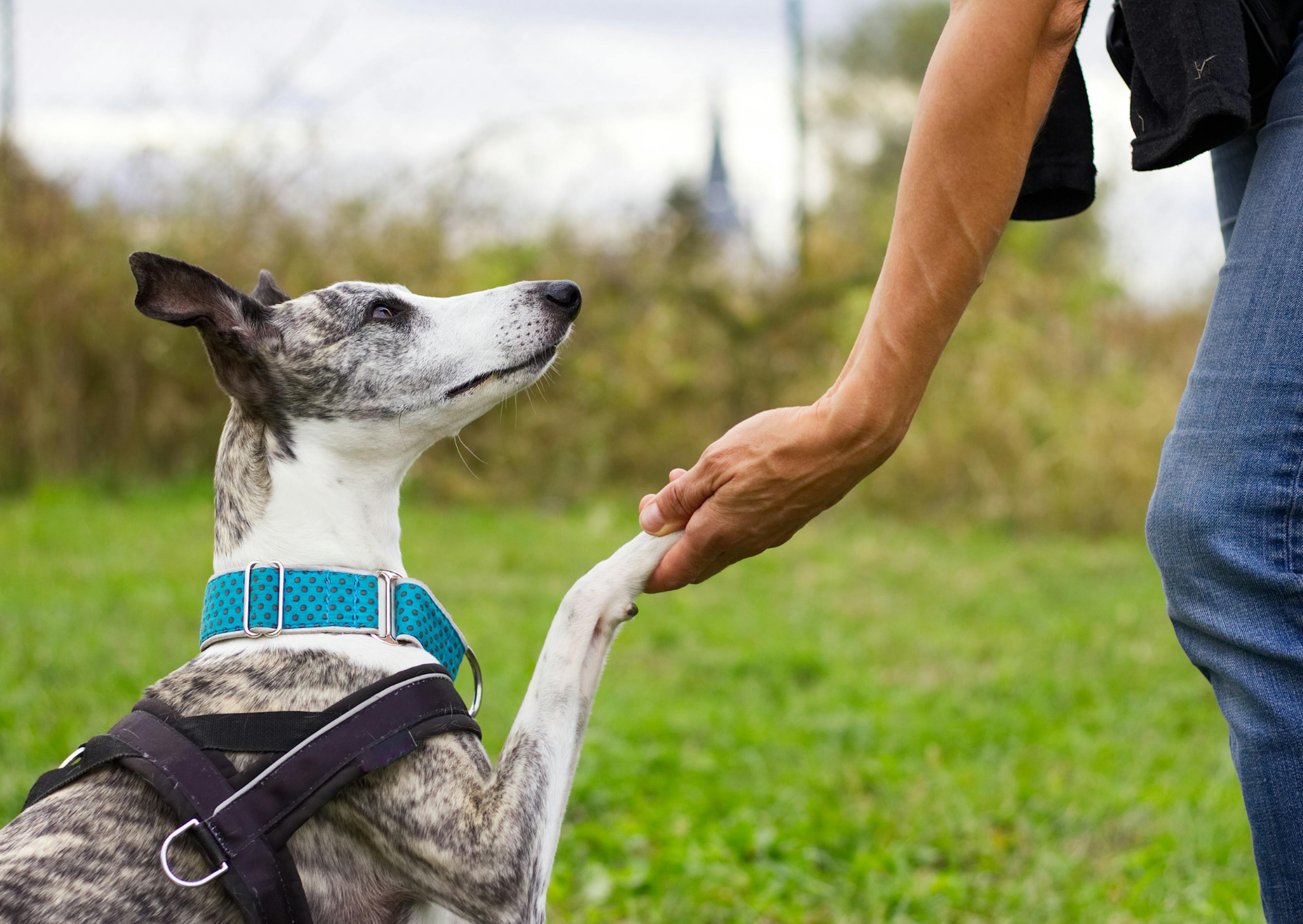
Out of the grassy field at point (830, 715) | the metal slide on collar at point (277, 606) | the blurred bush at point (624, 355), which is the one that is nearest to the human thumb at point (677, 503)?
the metal slide on collar at point (277, 606)

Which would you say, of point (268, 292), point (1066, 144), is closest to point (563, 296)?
point (268, 292)

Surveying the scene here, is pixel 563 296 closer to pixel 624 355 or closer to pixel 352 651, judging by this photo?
pixel 352 651

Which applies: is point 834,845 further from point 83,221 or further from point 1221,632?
point 83,221

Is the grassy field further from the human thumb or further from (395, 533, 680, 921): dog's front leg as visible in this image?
the human thumb

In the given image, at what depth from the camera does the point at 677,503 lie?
1.93 m

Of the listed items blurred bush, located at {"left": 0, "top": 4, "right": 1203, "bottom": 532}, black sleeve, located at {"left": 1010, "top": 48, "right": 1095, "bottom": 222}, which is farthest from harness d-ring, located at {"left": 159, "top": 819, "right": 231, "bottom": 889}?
blurred bush, located at {"left": 0, "top": 4, "right": 1203, "bottom": 532}

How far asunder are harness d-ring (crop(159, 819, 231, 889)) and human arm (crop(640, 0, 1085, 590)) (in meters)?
0.80

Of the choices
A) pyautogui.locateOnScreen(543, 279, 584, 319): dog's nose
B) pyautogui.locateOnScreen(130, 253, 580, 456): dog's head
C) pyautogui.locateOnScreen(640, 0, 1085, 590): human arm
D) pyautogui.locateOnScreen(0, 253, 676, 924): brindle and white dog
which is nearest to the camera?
pyautogui.locateOnScreen(640, 0, 1085, 590): human arm

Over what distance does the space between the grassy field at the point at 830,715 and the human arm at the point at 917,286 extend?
132 cm

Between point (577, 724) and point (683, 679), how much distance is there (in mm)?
2738

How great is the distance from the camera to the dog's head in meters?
2.08

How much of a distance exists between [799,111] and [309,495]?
7.63 metres

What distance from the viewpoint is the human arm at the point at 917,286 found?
1584 millimetres

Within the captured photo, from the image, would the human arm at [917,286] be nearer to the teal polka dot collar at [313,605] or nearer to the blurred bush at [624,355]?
the teal polka dot collar at [313,605]
